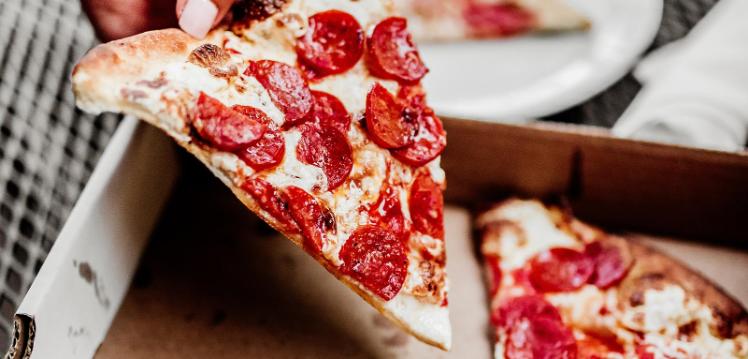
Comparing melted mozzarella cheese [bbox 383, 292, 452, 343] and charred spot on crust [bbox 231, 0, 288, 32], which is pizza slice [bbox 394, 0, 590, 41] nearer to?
charred spot on crust [bbox 231, 0, 288, 32]

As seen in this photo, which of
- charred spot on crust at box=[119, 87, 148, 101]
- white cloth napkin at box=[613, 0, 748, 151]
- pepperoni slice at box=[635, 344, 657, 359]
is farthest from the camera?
white cloth napkin at box=[613, 0, 748, 151]

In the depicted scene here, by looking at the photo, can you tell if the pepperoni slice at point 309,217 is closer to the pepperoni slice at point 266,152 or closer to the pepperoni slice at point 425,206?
the pepperoni slice at point 266,152

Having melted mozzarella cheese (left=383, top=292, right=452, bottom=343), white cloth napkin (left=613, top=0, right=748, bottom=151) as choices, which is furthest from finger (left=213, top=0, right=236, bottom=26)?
white cloth napkin (left=613, top=0, right=748, bottom=151)

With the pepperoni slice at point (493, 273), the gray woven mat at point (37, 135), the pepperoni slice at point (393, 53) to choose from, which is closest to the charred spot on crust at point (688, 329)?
the pepperoni slice at point (493, 273)

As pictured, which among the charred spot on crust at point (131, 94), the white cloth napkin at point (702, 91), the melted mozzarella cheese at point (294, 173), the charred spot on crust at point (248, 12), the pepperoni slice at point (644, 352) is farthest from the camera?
the white cloth napkin at point (702, 91)

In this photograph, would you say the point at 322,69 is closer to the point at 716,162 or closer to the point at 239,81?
the point at 239,81

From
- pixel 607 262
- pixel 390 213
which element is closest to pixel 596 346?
pixel 607 262
